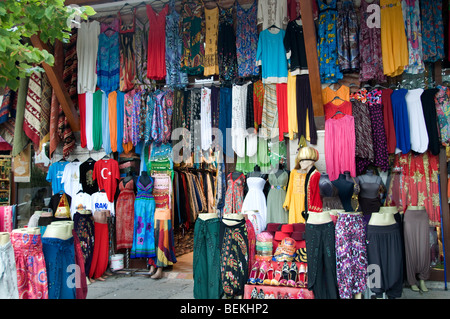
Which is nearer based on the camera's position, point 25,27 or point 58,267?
point 58,267

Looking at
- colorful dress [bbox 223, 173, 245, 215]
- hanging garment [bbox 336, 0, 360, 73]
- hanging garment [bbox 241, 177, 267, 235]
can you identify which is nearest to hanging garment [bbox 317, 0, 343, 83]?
hanging garment [bbox 336, 0, 360, 73]

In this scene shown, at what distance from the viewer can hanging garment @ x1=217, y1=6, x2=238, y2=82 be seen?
6.20 metres

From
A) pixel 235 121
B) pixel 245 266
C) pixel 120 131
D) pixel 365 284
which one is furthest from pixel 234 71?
pixel 365 284

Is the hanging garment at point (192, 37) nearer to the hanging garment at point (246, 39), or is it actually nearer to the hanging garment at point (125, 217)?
the hanging garment at point (246, 39)

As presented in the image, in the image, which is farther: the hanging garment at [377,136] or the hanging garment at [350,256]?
the hanging garment at [377,136]

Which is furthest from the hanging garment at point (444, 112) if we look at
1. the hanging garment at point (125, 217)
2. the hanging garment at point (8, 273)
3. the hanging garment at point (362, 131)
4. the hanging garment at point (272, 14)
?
the hanging garment at point (8, 273)

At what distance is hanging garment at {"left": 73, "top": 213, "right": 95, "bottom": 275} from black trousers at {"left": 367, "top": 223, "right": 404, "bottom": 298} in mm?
3960

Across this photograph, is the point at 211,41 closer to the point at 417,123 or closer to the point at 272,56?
the point at 272,56

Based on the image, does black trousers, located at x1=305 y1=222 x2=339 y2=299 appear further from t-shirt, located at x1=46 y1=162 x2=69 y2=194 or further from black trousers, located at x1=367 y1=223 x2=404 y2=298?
t-shirt, located at x1=46 y1=162 x2=69 y2=194

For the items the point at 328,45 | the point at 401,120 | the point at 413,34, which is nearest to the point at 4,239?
the point at 328,45

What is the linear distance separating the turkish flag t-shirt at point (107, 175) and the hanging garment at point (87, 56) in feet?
4.22

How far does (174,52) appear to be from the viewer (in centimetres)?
646

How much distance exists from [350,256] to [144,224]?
347 cm

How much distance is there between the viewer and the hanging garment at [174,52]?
642 cm
